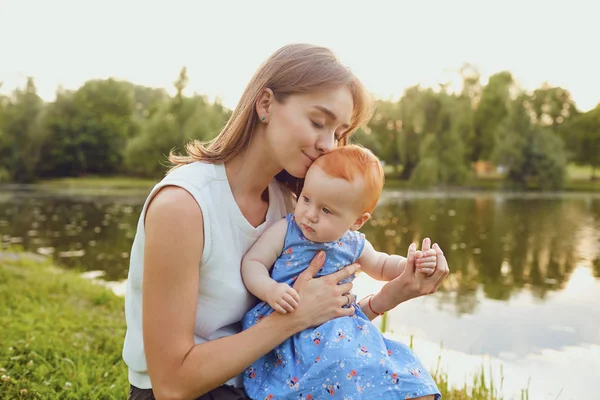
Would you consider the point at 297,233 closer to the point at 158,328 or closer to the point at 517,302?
the point at 158,328

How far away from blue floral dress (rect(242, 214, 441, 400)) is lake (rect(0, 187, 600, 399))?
144 centimetres

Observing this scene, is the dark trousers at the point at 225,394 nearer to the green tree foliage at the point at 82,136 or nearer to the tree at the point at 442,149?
the tree at the point at 442,149

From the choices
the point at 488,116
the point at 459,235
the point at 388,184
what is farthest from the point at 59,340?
the point at 488,116

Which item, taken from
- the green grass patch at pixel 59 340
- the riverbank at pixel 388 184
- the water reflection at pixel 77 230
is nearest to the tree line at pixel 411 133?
the riverbank at pixel 388 184

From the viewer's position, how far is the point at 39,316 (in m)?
3.79

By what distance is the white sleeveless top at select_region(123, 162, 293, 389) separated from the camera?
1.62 metres

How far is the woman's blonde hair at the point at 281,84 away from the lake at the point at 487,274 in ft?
5.73

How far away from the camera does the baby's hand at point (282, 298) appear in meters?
1.60

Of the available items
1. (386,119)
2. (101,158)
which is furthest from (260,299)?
(101,158)

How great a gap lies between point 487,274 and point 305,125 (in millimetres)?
6514

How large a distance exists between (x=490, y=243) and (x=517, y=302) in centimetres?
371

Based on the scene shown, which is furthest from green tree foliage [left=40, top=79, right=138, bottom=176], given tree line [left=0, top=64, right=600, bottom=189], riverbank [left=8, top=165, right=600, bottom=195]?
riverbank [left=8, top=165, right=600, bottom=195]

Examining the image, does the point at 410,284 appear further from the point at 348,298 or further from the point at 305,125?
the point at 305,125

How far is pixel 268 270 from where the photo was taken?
A: 1.80m
